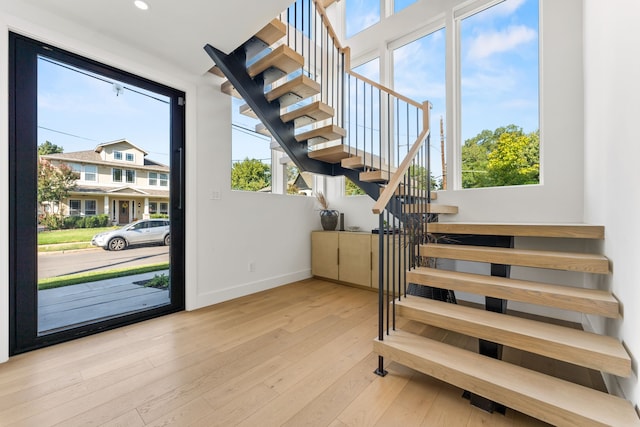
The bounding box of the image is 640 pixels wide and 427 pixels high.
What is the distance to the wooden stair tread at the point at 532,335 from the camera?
4.06 ft

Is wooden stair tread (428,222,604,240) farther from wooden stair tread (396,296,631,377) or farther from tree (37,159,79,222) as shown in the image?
tree (37,159,79,222)

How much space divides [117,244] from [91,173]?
666 millimetres

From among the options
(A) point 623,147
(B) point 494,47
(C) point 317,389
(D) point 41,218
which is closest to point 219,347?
(C) point 317,389

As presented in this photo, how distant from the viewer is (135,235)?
2594 millimetres

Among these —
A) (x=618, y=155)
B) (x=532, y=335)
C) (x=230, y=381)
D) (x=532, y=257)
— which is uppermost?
(x=618, y=155)

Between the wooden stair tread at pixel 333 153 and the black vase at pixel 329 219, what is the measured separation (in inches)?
43.0

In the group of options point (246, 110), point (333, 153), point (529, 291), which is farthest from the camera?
point (246, 110)

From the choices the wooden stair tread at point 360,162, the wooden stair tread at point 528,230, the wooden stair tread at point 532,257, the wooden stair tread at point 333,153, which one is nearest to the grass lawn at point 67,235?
the wooden stair tread at point 333,153

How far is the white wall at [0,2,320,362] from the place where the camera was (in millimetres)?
1886

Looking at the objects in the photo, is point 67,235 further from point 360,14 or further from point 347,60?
point 360,14

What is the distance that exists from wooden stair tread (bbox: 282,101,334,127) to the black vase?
5.10ft

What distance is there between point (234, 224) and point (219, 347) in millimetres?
1496

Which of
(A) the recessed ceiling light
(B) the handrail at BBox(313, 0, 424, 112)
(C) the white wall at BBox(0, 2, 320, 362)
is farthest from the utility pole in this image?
(A) the recessed ceiling light

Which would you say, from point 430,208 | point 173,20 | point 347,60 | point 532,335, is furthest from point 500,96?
point 173,20
